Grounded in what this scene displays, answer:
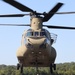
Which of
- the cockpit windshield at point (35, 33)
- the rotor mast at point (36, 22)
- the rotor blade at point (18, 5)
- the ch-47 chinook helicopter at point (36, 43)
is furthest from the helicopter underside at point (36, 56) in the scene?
the rotor blade at point (18, 5)

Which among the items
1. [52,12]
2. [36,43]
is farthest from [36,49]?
[52,12]

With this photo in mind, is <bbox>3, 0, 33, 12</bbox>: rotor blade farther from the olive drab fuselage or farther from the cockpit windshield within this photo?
the cockpit windshield

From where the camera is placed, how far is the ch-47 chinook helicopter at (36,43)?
2570 centimetres

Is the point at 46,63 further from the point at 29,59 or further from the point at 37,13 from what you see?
the point at 37,13

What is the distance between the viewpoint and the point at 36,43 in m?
25.4

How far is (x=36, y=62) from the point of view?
26734mm

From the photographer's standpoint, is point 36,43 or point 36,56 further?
point 36,56

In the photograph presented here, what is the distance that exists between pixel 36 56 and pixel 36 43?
47.0 inches

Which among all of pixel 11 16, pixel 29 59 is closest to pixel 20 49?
pixel 29 59

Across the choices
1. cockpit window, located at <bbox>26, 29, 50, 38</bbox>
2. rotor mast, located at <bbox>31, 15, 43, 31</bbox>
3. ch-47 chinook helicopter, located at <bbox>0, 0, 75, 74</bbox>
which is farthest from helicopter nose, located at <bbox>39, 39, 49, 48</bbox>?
rotor mast, located at <bbox>31, 15, 43, 31</bbox>

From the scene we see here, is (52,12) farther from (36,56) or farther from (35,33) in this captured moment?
(36,56)

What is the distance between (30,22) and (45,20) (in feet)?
4.60

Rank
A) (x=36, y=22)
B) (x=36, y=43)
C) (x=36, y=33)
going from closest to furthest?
(x=36, y=43) < (x=36, y=33) < (x=36, y=22)

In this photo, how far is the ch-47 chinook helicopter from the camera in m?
25.7
